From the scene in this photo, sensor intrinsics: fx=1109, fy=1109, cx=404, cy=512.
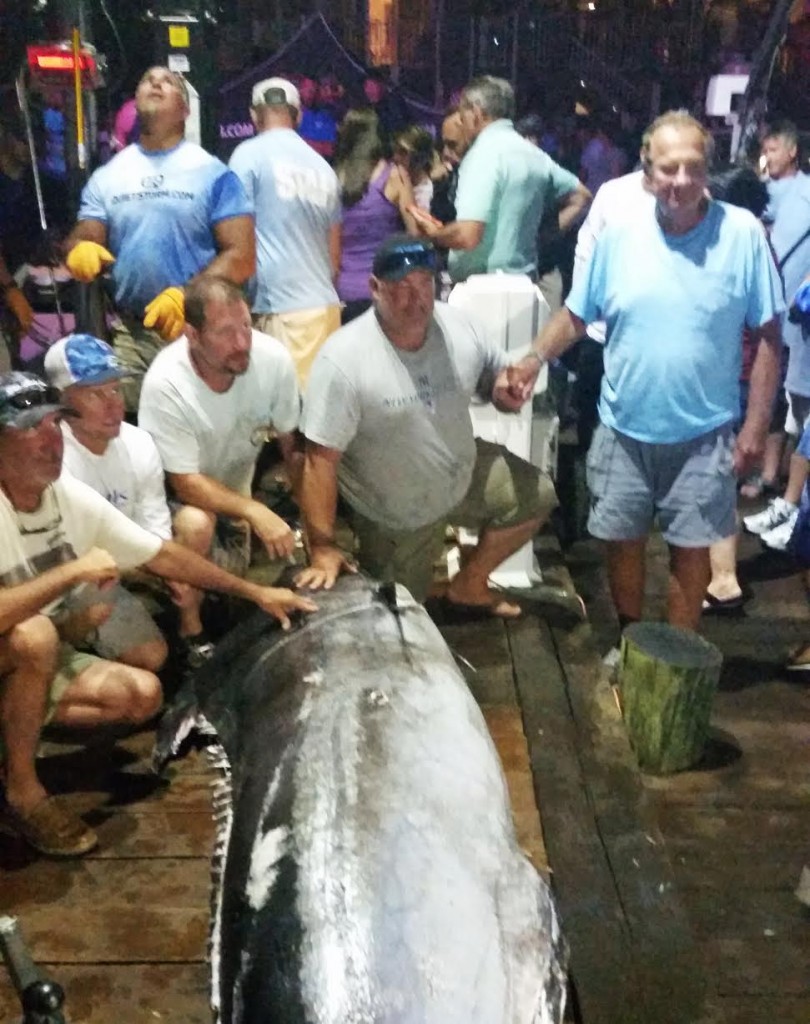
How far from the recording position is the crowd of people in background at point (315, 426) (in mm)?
2924

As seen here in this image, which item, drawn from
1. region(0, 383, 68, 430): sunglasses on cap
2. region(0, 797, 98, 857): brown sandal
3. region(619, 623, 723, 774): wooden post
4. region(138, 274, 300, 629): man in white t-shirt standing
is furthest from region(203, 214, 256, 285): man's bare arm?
region(0, 797, 98, 857): brown sandal

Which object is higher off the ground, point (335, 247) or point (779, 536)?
point (335, 247)

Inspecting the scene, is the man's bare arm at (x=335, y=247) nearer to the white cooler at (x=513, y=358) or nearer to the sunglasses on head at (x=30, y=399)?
the white cooler at (x=513, y=358)

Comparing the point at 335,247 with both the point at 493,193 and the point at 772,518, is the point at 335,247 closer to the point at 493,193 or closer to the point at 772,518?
the point at 493,193

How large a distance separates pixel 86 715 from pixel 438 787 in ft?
4.36

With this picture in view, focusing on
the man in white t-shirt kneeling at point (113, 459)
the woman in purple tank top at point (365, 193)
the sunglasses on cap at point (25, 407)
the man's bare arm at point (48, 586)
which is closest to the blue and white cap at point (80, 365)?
the man in white t-shirt kneeling at point (113, 459)

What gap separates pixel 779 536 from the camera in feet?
17.7

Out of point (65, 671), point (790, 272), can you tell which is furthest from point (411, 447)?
point (790, 272)

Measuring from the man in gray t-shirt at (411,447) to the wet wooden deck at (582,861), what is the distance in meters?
0.36

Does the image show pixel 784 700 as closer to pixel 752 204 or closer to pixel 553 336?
pixel 553 336

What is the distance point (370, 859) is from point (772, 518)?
4073 millimetres

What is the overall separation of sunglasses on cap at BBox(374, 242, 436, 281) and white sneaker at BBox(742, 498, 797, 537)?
9.41 ft

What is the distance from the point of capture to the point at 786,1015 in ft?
8.18

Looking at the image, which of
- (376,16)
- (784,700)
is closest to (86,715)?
(784,700)
